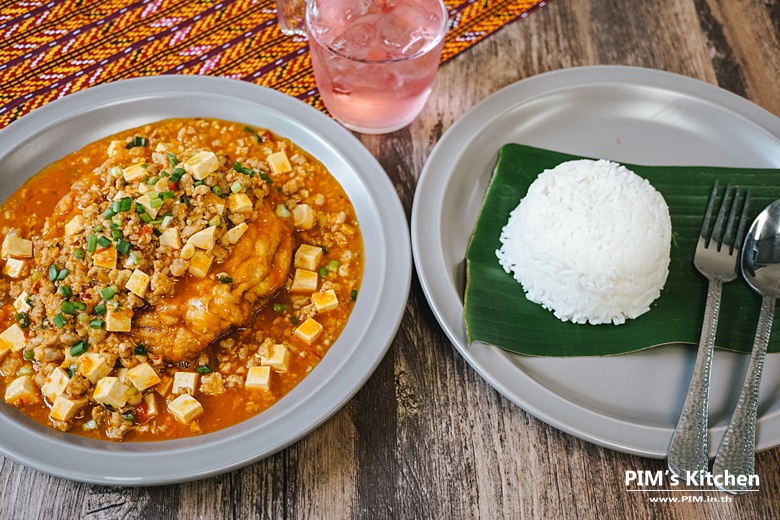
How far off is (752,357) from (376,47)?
1.87 m

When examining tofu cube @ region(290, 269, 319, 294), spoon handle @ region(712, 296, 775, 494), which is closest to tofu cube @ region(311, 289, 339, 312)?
tofu cube @ region(290, 269, 319, 294)

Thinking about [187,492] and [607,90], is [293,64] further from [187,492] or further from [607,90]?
[187,492]

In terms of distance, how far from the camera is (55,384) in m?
2.09

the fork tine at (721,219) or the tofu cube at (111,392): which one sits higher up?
the tofu cube at (111,392)

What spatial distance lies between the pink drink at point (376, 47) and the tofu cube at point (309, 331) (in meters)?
1.04

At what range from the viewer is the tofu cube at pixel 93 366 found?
6.86 feet

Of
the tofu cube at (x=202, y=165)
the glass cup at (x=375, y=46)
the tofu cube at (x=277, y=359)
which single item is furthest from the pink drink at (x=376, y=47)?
the tofu cube at (x=277, y=359)

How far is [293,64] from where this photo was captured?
10.3ft

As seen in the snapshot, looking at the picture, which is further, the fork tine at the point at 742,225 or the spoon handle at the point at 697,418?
the fork tine at the point at 742,225

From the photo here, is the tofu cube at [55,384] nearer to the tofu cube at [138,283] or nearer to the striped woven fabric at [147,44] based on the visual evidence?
the tofu cube at [138,283]

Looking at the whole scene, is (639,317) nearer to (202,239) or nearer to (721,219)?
(721,219)

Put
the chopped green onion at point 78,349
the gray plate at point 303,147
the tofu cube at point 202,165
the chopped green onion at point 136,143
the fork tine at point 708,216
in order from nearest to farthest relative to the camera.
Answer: the gray plate at point 303,147, the chopped green onion at point 78,349, the tofu cube at point 202,165, the fork tine at point 708,216, the chopped green onion at point 136,143

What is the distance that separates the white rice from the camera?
236 centimetres

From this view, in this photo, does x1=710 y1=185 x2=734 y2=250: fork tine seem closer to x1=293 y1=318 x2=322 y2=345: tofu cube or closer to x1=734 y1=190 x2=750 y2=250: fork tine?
x1=734 y1=190 x2=750 y2=250: fork tine
